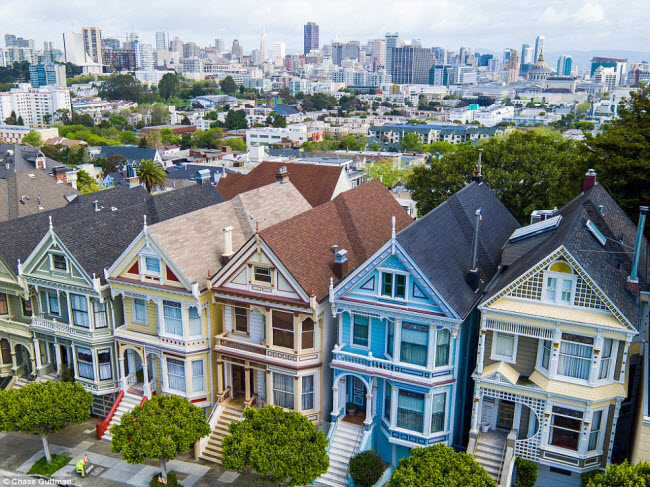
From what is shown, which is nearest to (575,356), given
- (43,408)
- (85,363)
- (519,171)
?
(43,408)

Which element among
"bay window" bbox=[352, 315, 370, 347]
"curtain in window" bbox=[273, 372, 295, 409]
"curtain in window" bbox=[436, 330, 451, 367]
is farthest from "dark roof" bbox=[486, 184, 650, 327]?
"curtain in window" bbox=[273, 372, 295, 409]

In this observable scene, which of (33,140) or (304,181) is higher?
(304,181)

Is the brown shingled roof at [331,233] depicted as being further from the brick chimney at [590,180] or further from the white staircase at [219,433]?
the brick chimney at [590,180]

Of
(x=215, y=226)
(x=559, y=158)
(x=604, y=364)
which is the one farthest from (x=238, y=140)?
(x=604, y=364)

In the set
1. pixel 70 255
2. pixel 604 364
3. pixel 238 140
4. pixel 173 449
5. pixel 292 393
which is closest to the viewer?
pixel 604 364

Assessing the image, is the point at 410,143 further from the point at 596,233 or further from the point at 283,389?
the point at 596,233

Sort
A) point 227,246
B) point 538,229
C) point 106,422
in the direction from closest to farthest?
1. point 538,229
2. point 227,246
3. point 106,422

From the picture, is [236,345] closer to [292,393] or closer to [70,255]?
Result: [292,393]

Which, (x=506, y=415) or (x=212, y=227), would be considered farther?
(x=212, y=227)
